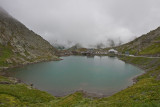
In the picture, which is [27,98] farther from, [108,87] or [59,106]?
[108,87]

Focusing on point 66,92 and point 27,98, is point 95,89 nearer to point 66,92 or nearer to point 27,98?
point 66,92

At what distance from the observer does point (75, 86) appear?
67812 mm

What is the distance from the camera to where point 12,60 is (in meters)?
153

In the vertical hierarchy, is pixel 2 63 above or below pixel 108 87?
above

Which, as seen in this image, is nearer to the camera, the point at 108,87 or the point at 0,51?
the point at 108,87

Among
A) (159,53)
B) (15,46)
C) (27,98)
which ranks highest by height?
(15,46)

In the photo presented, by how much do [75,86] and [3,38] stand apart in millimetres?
185106

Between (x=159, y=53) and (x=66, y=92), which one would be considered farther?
(x=159, y=53)

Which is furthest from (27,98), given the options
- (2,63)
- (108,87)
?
(2,63)

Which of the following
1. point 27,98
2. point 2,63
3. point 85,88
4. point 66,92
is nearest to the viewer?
point 27,98

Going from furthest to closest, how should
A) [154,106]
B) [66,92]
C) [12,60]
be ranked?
1. [12,60]
2. [66,92]
3. [154,106]

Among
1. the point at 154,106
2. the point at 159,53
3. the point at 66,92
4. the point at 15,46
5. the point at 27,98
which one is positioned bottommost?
the point at 66,92

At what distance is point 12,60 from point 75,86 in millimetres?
126056

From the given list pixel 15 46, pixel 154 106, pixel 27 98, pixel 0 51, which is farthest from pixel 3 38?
pixel 154 106
